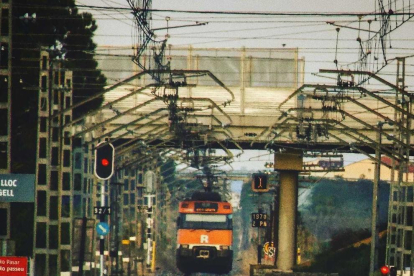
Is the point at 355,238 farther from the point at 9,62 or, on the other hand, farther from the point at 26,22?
the point at 9,62

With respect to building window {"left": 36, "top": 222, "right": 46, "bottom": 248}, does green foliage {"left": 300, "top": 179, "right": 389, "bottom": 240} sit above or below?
below

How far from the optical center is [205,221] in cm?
5094

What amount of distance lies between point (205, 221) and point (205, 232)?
0.52 meters

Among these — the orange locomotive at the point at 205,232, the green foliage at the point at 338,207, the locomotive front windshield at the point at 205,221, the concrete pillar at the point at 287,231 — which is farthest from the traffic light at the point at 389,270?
the green foliage at the point at 338,207

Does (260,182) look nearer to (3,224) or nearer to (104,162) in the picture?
(104,162)

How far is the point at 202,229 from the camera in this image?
167 feet

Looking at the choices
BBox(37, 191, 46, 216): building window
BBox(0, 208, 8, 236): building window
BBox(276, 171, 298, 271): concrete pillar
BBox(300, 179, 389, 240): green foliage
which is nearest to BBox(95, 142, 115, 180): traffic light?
BBox(0, 208, 8, 236): building window

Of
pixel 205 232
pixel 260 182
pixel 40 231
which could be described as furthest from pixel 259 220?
pixel 40 231

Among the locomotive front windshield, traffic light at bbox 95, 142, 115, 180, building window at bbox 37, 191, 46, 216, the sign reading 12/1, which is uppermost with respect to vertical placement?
traffic light at bbox 95, 142, 115, 180

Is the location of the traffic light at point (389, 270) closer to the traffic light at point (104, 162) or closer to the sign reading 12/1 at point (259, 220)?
the traffic light at point (104, 162)

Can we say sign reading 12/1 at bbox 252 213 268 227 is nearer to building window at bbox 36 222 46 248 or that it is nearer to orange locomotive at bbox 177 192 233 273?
orange locomotive at bbox 177 192 233 273

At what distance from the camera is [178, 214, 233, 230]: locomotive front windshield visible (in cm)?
5091

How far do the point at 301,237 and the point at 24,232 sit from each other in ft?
162

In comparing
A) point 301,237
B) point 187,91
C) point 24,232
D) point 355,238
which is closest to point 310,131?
point 24,232
